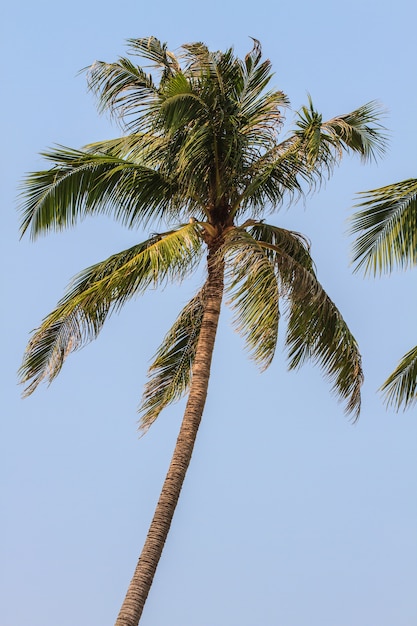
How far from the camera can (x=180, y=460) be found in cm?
1345

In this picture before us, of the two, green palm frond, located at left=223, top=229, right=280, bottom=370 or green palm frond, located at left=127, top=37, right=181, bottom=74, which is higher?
green palm frond, located at left=127, top=37, right=181, bottom=74

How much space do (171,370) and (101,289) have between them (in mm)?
2325

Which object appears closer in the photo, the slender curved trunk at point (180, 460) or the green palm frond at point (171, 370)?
the slender curved trunk at point (180, 460)

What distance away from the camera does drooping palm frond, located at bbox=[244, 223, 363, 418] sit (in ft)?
46.9

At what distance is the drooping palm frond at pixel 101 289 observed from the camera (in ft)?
45.6

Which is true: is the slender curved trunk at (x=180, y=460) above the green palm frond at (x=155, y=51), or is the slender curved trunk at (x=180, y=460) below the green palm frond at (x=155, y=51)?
below

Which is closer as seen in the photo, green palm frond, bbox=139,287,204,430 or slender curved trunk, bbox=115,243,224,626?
slender curved trunk, bbox=115,243,224,626

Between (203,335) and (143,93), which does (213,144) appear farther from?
(203,335)

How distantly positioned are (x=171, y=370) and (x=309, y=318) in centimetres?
234

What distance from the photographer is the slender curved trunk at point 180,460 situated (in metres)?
12.6

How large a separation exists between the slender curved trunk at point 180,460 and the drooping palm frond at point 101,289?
0.53 meters

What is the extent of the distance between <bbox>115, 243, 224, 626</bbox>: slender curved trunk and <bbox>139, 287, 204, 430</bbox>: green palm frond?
1.16 m

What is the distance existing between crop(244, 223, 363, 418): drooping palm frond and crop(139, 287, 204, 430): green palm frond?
1468mm

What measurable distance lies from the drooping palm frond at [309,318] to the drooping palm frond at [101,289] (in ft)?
3.67
